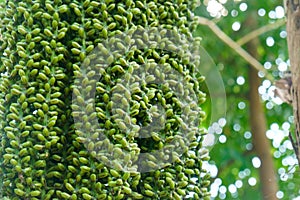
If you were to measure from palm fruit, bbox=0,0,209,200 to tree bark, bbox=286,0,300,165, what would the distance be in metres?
0.23

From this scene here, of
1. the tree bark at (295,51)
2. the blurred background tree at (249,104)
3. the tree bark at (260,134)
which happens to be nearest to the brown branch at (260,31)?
the blurred background tree at (249,104)

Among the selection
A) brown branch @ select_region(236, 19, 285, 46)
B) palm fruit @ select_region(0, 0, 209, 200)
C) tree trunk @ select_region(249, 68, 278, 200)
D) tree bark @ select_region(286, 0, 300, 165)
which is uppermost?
brown branch @ select_region(236, 19, 285, 46)

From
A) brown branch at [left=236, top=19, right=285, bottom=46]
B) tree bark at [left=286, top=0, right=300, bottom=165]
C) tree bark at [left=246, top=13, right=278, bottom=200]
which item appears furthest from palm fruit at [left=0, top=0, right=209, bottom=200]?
brown branch at [left=236, top=19, right=285, bottom=46]

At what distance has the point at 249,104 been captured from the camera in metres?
2.48

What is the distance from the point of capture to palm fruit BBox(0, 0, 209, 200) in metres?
0.88

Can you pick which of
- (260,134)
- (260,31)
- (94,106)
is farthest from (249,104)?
(94,106)

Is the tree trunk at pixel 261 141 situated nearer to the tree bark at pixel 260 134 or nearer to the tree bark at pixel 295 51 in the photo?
the tree bark at pixel 260 134

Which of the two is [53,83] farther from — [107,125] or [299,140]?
[299,140]

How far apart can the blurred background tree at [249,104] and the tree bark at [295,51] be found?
0.89 metres

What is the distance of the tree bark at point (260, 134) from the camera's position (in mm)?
2051

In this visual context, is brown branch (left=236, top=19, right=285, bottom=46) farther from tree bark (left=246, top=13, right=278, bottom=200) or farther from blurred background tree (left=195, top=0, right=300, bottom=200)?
tree bark (left=246, top=13, right=278, bottom=200)

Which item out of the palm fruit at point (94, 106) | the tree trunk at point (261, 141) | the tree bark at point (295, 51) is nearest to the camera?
the palm fruit at point (94, 106)

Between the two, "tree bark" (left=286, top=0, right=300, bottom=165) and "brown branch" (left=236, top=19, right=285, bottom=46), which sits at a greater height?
"brown branch" (left=236, top=19, right=285, bottom=46)

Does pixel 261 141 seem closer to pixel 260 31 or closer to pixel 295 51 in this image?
pixel 260 31
